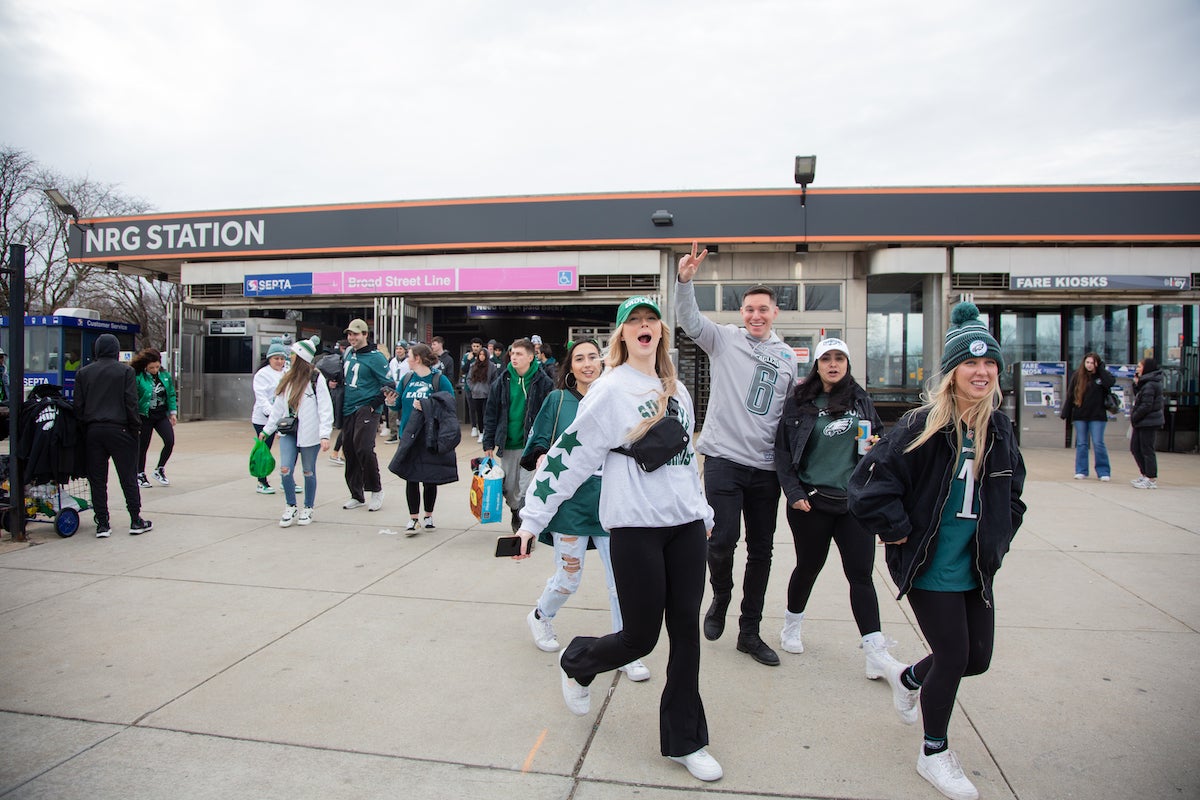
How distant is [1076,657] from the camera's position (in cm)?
360

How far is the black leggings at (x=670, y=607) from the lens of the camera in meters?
2.52

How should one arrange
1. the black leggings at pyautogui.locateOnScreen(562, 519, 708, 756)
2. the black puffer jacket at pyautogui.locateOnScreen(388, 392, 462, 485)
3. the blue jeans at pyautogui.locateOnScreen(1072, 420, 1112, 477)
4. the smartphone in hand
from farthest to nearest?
the blue jeans at pyautogui.locateOnScreen(1072, 420, 1112, 477) < the black puffer jacket at pyautogui.locateOnScreen(388, 392, 462, 485) < the smartphone in hand < the black leggings at pyautogui.locateOnScreen(562, 519, 708, 756)

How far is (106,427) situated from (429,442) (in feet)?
8.68

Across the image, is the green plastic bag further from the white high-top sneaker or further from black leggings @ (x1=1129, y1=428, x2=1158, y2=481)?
black leggings @ (x1=1129, y1=428, x2=1158, y2=481)

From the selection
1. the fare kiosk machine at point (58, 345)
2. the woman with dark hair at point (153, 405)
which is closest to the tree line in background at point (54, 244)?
the fare kiosk machine at point (58, 345)

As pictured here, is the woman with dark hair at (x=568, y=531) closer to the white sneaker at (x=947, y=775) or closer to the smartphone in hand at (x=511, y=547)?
the smartphone in hand at (x=511, y=547)

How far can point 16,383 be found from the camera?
5.60 m

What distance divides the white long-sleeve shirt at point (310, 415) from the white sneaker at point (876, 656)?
15.9ft

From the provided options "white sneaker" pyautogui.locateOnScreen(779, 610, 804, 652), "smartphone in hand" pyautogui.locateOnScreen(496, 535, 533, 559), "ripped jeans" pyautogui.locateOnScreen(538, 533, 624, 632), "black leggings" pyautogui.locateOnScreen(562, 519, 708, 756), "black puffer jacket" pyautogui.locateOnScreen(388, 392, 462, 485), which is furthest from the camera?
"black puffer jacket" pyautogui.locateOnScreen(388, 392, 462, 485)

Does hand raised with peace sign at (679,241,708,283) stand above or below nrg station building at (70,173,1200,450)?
below

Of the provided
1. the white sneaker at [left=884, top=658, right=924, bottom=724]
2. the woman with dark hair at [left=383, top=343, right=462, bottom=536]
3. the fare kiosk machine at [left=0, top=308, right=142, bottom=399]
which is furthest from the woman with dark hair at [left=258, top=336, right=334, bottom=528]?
the fare kiosk machine at [left=0, top=308, right=142, bottom=399]

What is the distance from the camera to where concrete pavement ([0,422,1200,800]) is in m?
2.54

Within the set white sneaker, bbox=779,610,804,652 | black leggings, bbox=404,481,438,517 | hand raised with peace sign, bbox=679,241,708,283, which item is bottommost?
white sneaker, bbox=779,610,804,652

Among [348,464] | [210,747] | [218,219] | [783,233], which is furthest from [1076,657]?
[218,219]
